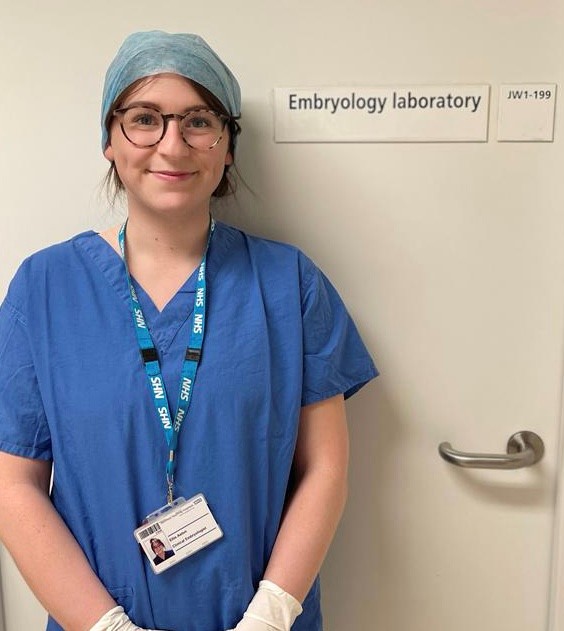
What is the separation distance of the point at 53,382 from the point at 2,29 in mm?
632

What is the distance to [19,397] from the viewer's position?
3.02ft

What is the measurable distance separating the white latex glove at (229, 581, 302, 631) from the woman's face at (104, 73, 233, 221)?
606mm

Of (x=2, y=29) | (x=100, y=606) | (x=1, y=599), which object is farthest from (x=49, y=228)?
(x=1, y=599)

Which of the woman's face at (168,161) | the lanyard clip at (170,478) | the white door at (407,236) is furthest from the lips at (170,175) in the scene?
the lanyard clip at (170,478)

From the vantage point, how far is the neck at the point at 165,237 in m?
0.97

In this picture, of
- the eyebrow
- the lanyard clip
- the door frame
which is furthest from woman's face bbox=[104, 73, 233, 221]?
the door frame

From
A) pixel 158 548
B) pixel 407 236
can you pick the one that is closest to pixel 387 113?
pixel 407 236

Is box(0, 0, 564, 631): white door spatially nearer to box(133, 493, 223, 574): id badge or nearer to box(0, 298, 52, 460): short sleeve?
box(0, 298, 52, 460): short sleeve

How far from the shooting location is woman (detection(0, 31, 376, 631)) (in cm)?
89

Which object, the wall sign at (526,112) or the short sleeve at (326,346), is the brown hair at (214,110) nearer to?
the short sleeve at (326,346)

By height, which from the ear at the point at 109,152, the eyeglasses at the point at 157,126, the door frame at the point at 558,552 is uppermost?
the eyeglasses at the point at 157,126

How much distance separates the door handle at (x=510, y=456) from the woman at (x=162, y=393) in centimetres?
28

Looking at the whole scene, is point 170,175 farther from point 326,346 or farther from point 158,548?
point 158,548

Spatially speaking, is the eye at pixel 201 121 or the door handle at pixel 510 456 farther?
the door handle at pixel 510 456
